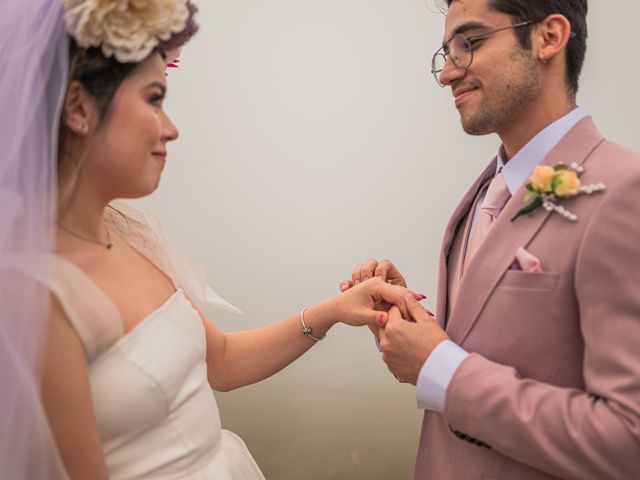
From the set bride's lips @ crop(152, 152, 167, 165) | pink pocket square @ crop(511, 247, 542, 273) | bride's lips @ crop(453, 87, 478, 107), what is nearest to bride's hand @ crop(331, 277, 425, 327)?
pink pocket square @ crop(511, 247, 542, 273)

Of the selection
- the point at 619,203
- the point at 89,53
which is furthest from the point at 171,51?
the point at 619,203

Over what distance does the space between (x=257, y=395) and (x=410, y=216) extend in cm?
93

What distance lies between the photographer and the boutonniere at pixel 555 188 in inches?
41.9

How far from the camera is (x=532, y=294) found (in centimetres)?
109

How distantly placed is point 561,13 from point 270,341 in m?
1.03

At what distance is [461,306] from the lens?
1194 millimetres

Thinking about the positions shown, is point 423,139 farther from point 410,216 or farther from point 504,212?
point 504,212

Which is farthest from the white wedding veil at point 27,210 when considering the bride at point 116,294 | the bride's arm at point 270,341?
the bride's arm at point 270,341

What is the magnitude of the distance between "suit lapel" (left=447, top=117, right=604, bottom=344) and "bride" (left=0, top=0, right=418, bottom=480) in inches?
21.7

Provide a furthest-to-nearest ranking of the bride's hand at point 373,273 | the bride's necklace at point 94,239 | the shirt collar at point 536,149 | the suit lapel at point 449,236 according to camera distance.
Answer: the bride's hand at point 373,273 → the suit lapel at point 449,236 → the shirt collar at point 536,149 → the bride's necklace at point 94,239

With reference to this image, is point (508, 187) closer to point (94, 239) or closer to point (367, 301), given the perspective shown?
point (367, 301)

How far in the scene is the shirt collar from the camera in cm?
122

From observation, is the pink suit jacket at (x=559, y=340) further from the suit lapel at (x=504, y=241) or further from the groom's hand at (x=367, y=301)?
the groom's hand at (x=367, y=301)

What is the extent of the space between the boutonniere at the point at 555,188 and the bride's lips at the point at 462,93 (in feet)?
0.93
